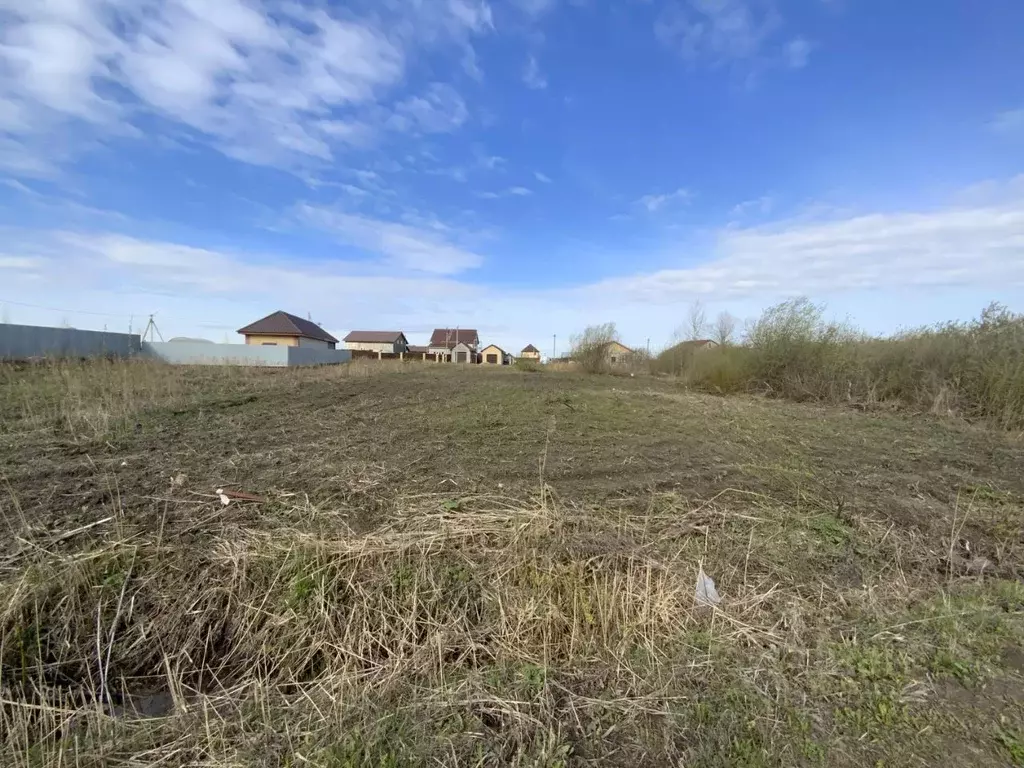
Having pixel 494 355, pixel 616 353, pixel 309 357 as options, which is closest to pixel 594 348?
pixel 616 353

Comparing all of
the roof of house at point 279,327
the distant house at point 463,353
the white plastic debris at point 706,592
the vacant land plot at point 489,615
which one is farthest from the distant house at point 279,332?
the white plastic debris at point 706,592

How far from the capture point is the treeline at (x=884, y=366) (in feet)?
32.5

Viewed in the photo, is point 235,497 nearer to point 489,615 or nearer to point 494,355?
point 489,615

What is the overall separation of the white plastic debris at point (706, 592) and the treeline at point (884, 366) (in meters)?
11.4

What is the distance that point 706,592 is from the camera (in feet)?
8.77

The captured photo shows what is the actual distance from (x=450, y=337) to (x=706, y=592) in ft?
214

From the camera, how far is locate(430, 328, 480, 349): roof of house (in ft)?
214

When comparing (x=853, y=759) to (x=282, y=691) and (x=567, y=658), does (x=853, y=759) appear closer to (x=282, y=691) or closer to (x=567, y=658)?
(x=567, y=658)

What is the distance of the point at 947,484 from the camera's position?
17.3ft

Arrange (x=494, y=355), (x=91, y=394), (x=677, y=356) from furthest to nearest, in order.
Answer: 1. (x=494, y=355)
2. (x=677, y=356)
3. (x=91, y=394)

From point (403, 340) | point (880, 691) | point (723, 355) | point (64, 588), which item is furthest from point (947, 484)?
point (403, 340)

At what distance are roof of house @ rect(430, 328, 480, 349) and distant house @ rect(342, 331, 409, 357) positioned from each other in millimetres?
5475

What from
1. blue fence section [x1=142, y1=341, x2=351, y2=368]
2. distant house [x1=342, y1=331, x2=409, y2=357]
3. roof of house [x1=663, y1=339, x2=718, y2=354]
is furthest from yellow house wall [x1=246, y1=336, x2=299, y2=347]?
roof of house [x1=663, y1=339, x2=718, y2=354]

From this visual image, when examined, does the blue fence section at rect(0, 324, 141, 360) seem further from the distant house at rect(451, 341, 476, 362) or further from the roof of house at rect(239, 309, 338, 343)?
the distant house at rect(451, 341, 476, 362)
